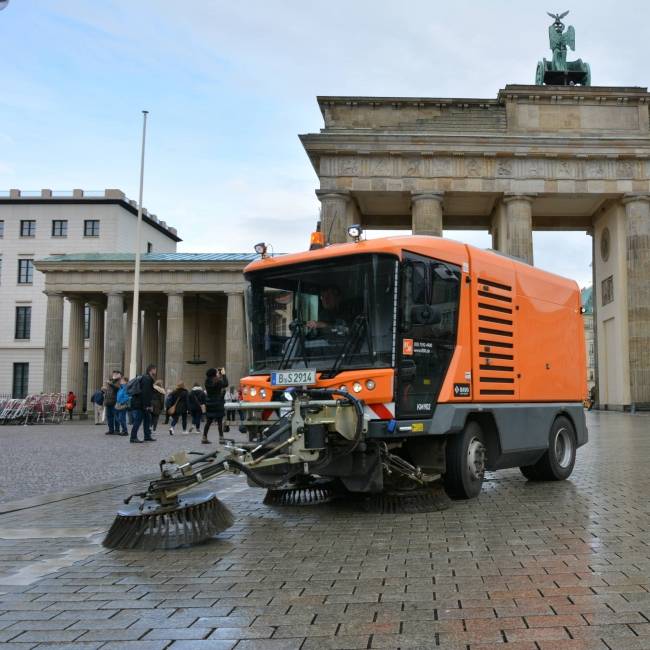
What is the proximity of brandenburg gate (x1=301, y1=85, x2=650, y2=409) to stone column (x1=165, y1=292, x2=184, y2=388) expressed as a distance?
11.8 m

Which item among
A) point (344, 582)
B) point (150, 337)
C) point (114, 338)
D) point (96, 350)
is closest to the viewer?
point (344, 582)

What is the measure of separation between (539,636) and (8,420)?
3578 cm

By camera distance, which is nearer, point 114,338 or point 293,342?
point 293,342

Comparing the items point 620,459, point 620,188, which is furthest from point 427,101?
point 620,459

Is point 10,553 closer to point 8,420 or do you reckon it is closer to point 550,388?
point 550,388

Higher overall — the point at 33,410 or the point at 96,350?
the point at 96,350

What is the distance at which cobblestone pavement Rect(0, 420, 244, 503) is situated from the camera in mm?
10516

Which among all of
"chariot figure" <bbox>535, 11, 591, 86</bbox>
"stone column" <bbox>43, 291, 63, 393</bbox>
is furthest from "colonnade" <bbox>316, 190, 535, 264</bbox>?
"stone column" <bbox>43, 291, 63, 393</bbox>

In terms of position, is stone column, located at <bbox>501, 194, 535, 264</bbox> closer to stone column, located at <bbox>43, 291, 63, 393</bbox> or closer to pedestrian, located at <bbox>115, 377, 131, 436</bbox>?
pedestrian, located at <bbox>115, 377, 131, 436</bbox>

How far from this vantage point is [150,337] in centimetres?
5938

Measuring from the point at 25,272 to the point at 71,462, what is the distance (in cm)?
5673

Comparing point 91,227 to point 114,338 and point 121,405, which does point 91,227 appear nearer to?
point 114,338

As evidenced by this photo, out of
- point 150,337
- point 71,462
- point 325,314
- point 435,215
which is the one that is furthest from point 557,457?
point 150,337

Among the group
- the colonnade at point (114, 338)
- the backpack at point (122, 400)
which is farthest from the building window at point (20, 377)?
the backpack at point (122, 400)
